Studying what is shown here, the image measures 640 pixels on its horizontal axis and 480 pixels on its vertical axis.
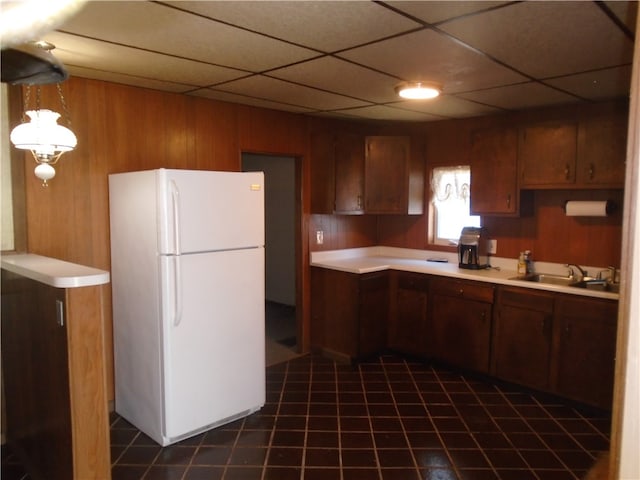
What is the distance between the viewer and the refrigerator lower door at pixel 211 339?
8.91ft

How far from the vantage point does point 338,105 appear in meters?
3.73

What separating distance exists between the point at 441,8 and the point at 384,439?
2.41 meters

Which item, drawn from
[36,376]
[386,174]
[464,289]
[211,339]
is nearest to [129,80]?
[211,339]

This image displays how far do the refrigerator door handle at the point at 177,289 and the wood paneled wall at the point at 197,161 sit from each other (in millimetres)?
747

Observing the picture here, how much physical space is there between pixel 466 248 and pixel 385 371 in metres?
1.32

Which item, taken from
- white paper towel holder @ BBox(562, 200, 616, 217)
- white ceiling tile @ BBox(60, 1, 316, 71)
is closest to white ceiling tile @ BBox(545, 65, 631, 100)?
white paper towel holder @ BBox(562, 200, 616, 217)

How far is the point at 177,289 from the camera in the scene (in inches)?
106

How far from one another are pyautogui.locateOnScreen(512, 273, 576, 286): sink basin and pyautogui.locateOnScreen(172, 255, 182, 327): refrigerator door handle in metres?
2.56

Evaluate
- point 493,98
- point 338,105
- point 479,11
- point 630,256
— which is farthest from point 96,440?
point 493,98

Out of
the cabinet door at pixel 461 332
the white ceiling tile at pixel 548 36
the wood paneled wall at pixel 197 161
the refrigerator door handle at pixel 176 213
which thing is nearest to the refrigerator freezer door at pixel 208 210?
the refrigerator door handle at pixel 176 213

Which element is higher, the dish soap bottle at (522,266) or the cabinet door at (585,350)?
the dish soap bottle at (522,266)

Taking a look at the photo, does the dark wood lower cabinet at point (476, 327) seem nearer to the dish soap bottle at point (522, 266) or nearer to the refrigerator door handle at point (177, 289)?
the dish soap bottle at point (522, 266)

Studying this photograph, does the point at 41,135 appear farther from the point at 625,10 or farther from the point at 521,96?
the point at 521,96

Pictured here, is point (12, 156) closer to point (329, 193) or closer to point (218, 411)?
point (218, 411)
